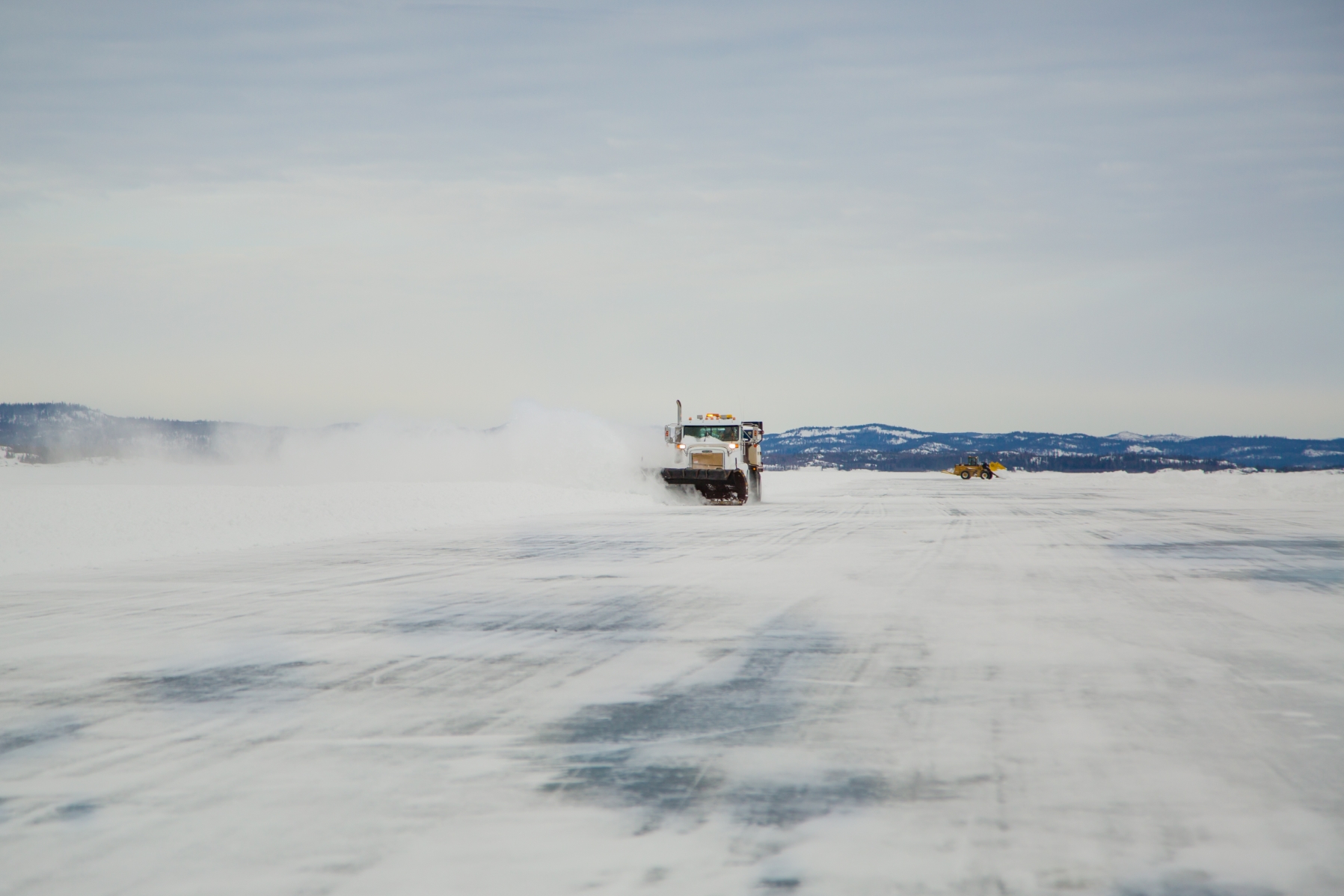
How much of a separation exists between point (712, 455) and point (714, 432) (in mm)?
740

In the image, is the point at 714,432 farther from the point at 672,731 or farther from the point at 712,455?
the point at 672,731

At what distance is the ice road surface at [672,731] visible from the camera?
159 inches

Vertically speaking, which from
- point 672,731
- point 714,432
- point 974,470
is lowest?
point 974,470

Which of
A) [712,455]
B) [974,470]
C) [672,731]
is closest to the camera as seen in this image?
[672,731]

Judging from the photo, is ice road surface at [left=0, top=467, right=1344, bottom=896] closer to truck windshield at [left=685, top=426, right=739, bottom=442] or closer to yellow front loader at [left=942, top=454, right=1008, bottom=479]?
truck windshield at [left=685, top=426, right=739, bottom=442]

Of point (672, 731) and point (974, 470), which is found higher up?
point (672, 731)

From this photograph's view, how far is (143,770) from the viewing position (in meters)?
5.23

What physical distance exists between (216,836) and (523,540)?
660 inches

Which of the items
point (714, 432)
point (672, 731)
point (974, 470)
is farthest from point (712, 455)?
point (974, 470)

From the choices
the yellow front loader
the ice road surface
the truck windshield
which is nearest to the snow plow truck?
the truck windshield

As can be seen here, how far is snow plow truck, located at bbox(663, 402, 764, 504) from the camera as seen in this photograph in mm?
34062

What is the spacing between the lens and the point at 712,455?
3447cm

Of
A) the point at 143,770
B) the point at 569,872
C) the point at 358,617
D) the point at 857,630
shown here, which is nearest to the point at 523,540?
the point at 358,617

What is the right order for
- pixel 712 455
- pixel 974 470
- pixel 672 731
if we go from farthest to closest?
pixel 974 470 → pixel 712 455 → pixel 672 731
